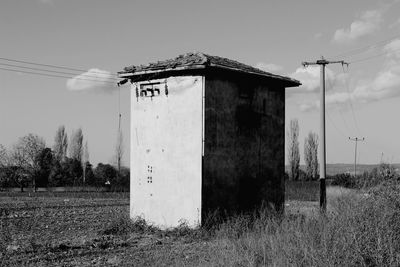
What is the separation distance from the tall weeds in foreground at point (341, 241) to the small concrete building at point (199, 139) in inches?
158

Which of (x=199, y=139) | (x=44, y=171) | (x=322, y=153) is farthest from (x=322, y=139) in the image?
(x=44, y=171)

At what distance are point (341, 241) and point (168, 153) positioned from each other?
292 inches

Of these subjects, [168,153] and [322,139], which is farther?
[322,139]

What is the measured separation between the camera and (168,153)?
1404 centimetres

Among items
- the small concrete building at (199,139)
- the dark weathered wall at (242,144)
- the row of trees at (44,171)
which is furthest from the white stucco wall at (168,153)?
the row of trees at (44,171)

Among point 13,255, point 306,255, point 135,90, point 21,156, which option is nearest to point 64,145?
point 21,156

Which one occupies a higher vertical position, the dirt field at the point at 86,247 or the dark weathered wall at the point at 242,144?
the dark weathered wall at the point at 242,144

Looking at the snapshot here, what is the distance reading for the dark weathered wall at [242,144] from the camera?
13.5 meters

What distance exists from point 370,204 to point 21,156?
45787 millimetres

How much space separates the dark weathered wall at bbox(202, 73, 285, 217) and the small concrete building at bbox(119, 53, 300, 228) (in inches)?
1.1

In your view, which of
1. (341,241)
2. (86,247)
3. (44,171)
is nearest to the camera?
(341,241)

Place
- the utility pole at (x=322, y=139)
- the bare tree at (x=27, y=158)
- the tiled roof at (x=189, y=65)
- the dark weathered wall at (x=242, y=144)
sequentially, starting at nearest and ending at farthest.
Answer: the tiled roof at (x=189, y=65) → the dark weathered wall at (x=242, y=144) → the utility pole at (x=322, y=139) → the bare tree at (x=27, y=158)

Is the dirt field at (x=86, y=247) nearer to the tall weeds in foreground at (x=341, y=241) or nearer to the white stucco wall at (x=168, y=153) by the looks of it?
the white stucco wall at (x=168, y=153)

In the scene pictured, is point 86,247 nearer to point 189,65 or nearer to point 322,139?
point 189,65
